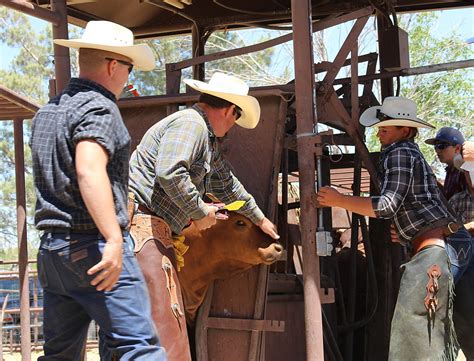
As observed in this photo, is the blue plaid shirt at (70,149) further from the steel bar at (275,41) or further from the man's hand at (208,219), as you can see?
the steel bar at (275,41)

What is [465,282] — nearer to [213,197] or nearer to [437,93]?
[213,197]

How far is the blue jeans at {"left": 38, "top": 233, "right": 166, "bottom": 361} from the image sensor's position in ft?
12.6

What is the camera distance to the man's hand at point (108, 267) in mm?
3635

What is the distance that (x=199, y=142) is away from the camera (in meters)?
4.87

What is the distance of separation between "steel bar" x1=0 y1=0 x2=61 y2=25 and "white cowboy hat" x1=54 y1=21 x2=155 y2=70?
37.7 inches

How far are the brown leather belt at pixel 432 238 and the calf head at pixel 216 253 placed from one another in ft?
2.93

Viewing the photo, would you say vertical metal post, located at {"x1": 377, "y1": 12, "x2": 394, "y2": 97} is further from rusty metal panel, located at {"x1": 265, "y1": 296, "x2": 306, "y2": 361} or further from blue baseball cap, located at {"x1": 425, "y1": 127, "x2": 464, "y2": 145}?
rusty metal panel, located at {"x1": 265, "y1": 296, "x2": 306, "y2": 361}

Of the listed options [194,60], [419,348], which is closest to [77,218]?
[419,348]

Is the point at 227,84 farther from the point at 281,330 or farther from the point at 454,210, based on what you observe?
the point at 454,210

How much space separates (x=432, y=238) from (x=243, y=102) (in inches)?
56.6

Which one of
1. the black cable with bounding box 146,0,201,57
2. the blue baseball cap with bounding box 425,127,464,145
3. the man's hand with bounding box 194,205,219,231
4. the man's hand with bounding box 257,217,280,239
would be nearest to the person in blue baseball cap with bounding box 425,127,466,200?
the blue baseball cap with bounding box 425,127,464,145

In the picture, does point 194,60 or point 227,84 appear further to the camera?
point 194,60

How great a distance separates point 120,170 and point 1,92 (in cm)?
246

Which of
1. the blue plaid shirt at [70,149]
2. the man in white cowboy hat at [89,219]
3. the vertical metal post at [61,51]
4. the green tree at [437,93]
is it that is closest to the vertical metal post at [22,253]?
the vertical metal post at [61,51]
